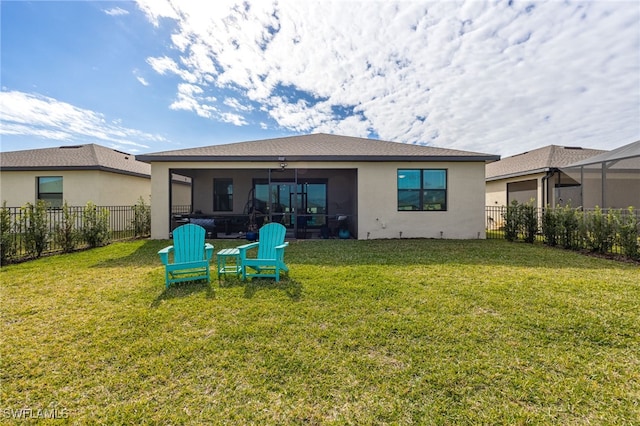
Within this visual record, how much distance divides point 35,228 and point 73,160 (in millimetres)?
7494

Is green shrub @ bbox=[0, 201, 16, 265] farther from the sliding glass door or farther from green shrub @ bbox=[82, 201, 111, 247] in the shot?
the sliding glass door

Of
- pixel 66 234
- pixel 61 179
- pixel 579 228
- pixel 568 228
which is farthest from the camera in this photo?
pixel 61 179

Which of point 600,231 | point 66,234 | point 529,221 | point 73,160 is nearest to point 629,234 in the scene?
point 600,231

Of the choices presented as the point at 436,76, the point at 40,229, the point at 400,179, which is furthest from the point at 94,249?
the point at 436,76

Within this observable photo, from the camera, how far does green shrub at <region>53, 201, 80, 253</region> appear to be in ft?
24.3

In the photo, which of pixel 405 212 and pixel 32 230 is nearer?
pixel 32 230

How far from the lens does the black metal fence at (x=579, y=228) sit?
6551 mm

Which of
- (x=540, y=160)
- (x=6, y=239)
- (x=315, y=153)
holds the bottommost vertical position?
(x=6, y=239)

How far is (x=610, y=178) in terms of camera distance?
12.3m

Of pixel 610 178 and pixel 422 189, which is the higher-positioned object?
pixel 610 178

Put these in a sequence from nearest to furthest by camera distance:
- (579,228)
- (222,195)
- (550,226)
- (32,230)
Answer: (32,230) < (579,228) < (550,226) < (222,195)

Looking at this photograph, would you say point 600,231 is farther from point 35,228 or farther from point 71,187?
point 71,187

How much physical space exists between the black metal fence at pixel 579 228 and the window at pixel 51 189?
763 inches

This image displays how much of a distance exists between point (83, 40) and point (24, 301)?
8.37 metres
